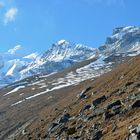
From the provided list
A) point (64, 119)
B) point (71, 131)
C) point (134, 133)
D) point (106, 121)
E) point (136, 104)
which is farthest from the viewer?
point (64, 119)

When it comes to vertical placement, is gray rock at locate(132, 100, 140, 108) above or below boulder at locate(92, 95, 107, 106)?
below

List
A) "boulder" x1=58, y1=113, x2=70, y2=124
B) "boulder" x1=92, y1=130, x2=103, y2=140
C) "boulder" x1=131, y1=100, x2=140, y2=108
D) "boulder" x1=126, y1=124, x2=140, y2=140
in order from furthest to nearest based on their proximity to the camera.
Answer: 1. "boulder" x1=58, y1=113, x2=70, y2=124
2. "boulder" x1=131, y1=100, x2=140, y2=108
3. "boulder" x1=92, y1=130, x2=103, y2=140
4. "boulder" x1=126, y1=124, x2=140, y2=140

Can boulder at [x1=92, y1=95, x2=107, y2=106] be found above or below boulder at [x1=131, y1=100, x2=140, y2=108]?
above

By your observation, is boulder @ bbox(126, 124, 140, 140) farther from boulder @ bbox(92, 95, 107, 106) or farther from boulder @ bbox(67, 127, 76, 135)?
boulder @ bbox(92, 95, 107, 106)

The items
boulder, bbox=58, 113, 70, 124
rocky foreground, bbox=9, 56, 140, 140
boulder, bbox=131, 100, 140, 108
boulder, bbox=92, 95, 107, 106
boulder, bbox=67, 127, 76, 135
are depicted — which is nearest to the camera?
rocky foreground, bbox=9, 56, 140, 140

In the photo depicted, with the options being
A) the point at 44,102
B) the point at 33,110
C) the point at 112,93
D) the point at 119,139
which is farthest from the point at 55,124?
the point at 44,102

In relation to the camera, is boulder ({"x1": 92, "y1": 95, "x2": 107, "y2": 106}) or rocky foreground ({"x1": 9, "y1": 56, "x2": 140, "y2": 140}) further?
boulder ({"x1": 92, "y1": 95, "x2": 107, "y2": 106})

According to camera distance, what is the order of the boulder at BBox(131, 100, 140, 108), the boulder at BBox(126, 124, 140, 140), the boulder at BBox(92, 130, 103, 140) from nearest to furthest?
the boulder at BBox(126, 124, 140, 140) < the boulder at BBox(92, 130, 103, 140) < the boulder at BBox(131, 100, 140, 108)

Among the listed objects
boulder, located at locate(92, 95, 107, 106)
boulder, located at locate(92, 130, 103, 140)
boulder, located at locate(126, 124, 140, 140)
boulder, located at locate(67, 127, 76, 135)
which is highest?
boulder, located at locate(92, 95, 107, 106)

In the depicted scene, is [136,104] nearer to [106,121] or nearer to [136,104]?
[136,104]

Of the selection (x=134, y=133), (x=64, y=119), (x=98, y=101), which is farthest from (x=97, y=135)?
(x=64, y=119)

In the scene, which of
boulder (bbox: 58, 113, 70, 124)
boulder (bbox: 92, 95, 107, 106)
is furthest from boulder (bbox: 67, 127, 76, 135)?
boulder (bbox: 92, 95, 107, 106)

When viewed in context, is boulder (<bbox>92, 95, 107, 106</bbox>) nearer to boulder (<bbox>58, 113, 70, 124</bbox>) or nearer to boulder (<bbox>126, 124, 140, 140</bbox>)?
boulder (<bbox>58, 113, 70, 124</bbox>)

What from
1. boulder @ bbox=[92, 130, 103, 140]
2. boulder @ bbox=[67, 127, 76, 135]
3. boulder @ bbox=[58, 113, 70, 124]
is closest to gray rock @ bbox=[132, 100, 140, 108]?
boulder @ bbox=[92, 130, 103, 140]
